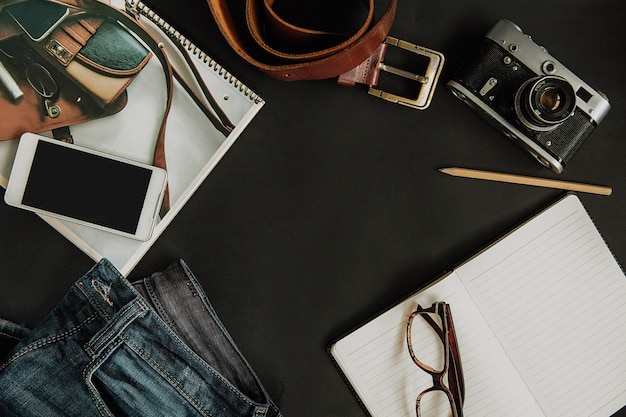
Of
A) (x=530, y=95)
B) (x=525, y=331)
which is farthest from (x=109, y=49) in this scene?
(x=525, y=331)

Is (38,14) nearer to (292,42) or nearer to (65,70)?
(65,70)

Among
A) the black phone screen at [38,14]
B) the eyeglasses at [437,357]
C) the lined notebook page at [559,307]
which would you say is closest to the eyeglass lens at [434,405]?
the eyeglasses at [437,357]

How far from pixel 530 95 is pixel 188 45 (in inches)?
16.8

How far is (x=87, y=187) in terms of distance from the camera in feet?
2.29

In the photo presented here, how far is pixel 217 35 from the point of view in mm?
714

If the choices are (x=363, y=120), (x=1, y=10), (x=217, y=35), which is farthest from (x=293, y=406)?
(x=1, y=10)

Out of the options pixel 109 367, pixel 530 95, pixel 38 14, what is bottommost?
pixel 109 367

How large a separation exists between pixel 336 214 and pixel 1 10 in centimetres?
50

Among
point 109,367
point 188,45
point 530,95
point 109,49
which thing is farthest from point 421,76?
point 109,367

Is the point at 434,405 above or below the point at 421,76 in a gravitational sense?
below

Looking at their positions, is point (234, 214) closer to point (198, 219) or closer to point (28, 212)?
point (198, 219)

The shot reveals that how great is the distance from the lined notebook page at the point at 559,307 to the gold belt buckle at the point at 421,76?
0.71 feet

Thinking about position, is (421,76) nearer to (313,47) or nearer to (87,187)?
(313,47)

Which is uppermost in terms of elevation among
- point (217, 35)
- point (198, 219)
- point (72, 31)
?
point (217, 35)
